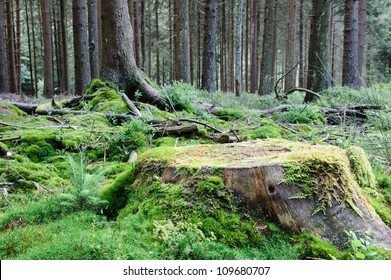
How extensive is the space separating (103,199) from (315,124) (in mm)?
5716

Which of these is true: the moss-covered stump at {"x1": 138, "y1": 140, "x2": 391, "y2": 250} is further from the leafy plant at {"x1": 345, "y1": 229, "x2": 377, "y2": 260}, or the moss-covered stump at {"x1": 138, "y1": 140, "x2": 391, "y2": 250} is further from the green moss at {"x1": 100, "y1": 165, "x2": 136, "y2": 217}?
the green moss at {"x1": 100, "y1": 165, "x2": 136, "y2": 217}

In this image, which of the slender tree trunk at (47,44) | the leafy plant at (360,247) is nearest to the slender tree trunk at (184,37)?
the slender tree trunk at (47,44)

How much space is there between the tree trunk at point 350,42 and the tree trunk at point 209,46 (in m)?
4.89

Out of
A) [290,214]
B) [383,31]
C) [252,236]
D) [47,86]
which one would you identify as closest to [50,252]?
[252,236]

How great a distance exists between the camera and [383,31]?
2655cm

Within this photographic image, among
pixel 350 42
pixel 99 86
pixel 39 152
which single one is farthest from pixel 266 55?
pixel 39 152

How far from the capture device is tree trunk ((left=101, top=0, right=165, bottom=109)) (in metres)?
8.34

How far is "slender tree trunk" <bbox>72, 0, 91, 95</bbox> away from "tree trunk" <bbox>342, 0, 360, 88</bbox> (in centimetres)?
943

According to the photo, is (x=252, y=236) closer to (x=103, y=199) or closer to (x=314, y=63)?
(x=103, y=199)

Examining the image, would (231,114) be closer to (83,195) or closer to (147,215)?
(83,195)

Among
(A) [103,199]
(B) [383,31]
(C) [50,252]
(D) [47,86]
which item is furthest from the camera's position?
(B) [383,31]

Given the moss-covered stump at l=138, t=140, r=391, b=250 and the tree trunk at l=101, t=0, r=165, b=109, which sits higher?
the tree trunk at l=101, t=0, r=165, b=109

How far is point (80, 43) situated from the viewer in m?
13.5

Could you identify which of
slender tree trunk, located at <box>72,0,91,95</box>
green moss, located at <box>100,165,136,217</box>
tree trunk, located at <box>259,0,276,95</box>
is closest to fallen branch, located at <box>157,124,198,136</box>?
green moss, located at <box>100,165,136,217</box>
